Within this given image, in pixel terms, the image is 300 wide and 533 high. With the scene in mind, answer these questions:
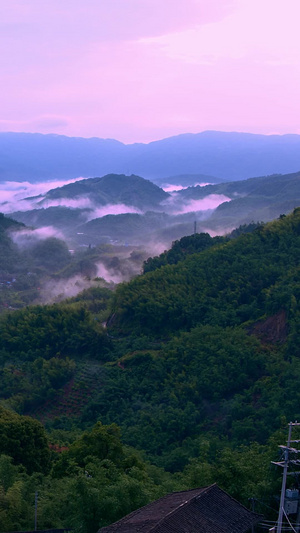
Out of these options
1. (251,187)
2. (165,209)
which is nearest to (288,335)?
(251,187)

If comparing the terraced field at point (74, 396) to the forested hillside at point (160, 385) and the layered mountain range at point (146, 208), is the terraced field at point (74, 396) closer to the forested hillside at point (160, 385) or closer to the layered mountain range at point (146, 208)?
the forested hillside at point (160, 385)

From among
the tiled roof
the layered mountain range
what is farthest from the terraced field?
the layered mountain range

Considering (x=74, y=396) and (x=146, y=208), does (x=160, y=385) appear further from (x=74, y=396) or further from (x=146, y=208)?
(x=146, y=208)

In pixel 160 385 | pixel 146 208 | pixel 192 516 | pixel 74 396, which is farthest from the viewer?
pixel 146 208

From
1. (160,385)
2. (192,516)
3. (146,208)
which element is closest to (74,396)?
(160,385)

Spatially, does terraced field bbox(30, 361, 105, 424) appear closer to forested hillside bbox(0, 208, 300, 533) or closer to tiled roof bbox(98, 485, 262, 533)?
forested hillside bbox(0, 208, 300, 533)

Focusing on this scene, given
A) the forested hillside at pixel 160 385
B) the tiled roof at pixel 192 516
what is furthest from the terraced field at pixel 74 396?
the tiled roof at pixel 192 516
